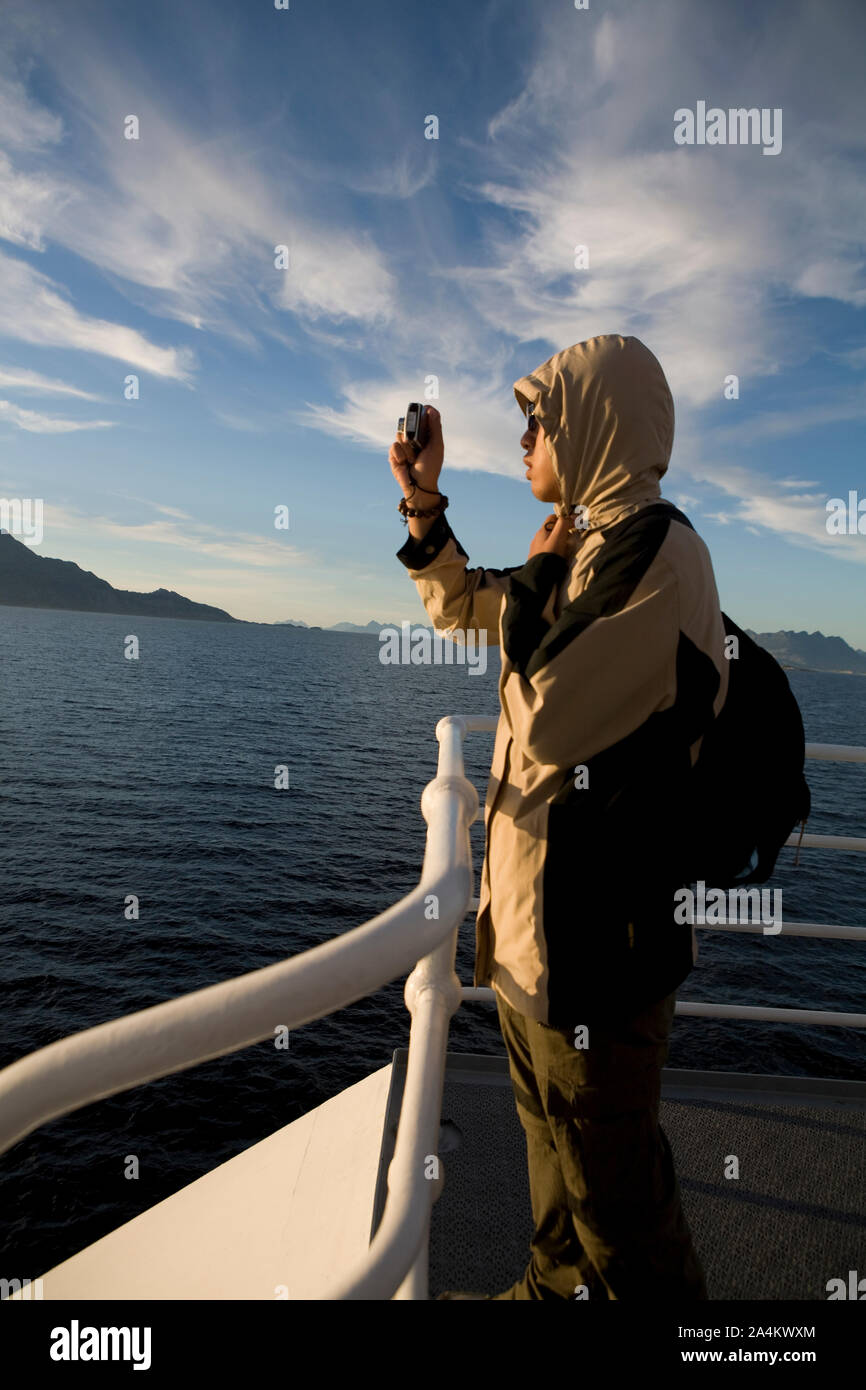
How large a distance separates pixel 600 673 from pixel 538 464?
68 centimetres

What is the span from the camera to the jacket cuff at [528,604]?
1554mm

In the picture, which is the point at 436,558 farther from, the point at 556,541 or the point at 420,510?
the point at 556,541

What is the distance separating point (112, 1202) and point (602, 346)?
43.6 feet

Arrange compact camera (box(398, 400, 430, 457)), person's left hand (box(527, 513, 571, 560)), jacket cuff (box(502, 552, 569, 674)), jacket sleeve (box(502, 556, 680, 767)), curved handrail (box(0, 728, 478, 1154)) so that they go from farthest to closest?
compact camera (box(398, 400, 430, 457))
person's left hand (box(527, 513, 571, 560))
jacket cuff (box(502, 552, 569, 674))
jacket sleeve (box(502, 556, 680, 767))
curved handrail (box(0, 728, 478, 1154))

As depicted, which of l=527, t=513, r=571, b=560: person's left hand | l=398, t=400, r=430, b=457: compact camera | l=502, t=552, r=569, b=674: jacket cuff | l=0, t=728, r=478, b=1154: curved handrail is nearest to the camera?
l=0, t=728, r=478, b=1154: curved handrail

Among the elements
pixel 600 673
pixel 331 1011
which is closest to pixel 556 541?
pixel 600 673

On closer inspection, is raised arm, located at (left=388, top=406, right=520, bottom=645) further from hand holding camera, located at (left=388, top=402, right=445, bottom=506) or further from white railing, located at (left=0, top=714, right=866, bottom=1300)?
white railing, located at (left=0, top=714, right=866, bottom=1300)

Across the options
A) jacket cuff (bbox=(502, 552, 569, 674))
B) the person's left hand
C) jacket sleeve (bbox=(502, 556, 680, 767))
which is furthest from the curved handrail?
the person's left hand

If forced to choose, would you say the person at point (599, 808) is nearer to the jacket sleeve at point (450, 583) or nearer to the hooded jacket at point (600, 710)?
the hooded jacket at point (600, 710)

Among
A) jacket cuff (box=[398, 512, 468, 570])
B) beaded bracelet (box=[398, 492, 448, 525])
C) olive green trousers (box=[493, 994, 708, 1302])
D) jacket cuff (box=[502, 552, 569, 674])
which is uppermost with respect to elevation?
beaded bracelet (box=[398, 492, 448, 525])

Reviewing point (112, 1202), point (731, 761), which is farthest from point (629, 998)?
point (112, 1202)

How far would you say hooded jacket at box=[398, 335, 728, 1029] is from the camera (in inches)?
55.5
